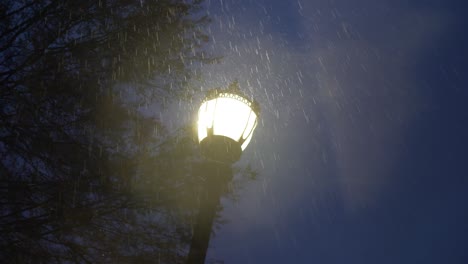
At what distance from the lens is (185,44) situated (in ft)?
20.2

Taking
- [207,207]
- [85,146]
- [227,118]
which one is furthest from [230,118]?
[85,146]

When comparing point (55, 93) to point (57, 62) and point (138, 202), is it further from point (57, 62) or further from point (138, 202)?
point (138, 202)

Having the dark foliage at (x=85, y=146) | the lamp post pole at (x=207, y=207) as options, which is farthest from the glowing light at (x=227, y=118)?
the dark foliage at (x=85, y=146)

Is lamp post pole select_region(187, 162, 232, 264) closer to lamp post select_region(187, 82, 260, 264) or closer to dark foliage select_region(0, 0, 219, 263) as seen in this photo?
lamp post select_region(187, 82, 260, 264)

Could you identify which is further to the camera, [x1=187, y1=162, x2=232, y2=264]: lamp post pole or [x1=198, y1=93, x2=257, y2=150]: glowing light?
[x1=198, y1=93, x2=257, y2=150]: glowing light

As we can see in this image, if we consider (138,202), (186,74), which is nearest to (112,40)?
(186,74)

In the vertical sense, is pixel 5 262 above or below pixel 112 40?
below

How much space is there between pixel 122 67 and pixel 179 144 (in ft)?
4.39

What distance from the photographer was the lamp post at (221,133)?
3143 mm

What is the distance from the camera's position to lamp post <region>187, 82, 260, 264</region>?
3.14m

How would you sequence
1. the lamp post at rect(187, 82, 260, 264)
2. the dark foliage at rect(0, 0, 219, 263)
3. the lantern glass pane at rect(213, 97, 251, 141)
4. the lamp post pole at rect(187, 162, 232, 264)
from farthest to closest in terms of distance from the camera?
the dark foliage at rect(0, 0, 219, 263) → the lantern glass pane at rect(213, 97, 251, 141) → the lamp post at rect(187, 82, 260, 264) → the lamp post pole at rect(187, 162, 232, 264)

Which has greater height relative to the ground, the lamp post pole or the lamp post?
the lamp post

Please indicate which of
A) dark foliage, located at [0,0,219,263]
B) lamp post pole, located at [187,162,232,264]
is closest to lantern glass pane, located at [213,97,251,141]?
lamp post pole, located at [187,162,232,264]

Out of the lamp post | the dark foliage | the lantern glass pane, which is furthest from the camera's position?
the dark foliage
